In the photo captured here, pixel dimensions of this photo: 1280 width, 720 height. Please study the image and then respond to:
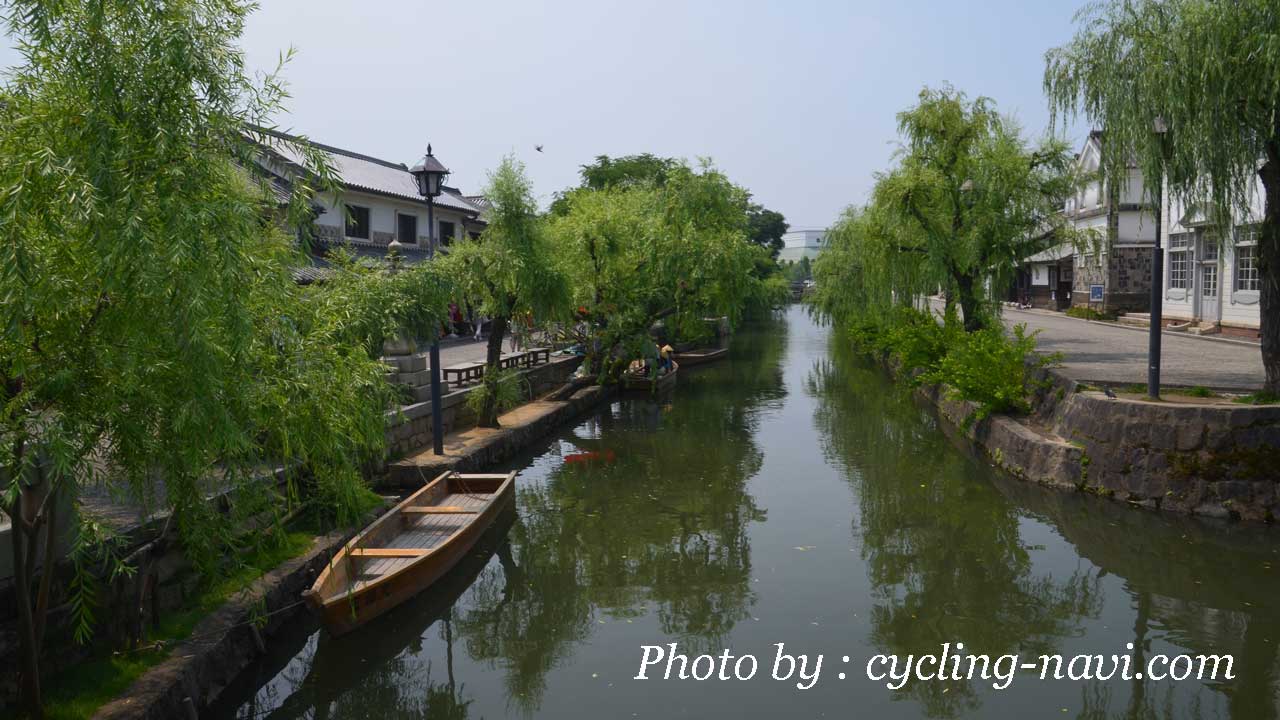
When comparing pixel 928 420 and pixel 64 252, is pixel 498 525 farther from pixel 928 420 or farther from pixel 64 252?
pixel 928 420

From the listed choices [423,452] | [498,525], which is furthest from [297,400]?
[423,452]

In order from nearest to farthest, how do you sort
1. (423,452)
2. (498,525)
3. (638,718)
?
1. (638,718)
2. (498,525)
3. (423,452)

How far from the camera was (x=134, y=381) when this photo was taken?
434 cm

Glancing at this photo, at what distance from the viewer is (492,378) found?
15.8 meters

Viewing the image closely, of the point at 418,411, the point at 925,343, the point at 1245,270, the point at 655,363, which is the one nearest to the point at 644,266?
the point at 655,363

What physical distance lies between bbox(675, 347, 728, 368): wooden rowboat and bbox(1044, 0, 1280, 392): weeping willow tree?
64.1 ft

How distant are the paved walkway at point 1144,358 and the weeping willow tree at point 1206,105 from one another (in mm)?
2781

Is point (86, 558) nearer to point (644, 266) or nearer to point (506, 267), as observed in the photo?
point (506, 267)

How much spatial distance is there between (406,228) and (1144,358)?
22.1 meters

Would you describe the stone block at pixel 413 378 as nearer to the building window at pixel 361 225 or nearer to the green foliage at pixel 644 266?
the green foliage at pixel 644 266

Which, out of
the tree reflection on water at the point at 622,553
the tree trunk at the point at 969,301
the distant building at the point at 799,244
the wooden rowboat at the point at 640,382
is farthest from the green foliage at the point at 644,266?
the distant building at the point at 799,244

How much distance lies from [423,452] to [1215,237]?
11.7m

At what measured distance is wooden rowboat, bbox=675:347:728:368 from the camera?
30953 mm

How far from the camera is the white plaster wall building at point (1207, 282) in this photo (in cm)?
2145
